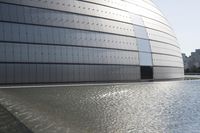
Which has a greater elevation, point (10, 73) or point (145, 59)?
point (145, 59)

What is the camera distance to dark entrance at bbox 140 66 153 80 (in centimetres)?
5055

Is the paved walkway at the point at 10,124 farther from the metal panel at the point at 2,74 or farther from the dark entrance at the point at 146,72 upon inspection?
the dark entrance at the point at 146,72

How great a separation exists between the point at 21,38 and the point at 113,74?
13.6 m

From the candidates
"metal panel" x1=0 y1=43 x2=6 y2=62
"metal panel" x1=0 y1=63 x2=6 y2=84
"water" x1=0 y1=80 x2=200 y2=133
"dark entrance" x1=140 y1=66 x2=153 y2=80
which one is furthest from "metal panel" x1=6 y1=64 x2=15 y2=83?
"dark entrance" x1=140 y1=66 x2=153 y2=80

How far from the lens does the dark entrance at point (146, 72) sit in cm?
5055

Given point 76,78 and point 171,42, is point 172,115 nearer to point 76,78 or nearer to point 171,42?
point 76,78

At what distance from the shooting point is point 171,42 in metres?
65.3

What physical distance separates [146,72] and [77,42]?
1459 cm

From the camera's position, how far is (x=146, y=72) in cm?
5153

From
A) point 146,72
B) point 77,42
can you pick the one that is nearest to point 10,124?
point 77,42

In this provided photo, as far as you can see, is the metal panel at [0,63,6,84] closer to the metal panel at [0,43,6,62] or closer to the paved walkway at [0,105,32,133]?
the metal panel at [0,43,6,62]

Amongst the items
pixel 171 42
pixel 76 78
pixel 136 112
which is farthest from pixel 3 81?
pixel 171 42

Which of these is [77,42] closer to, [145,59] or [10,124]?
[145,59]

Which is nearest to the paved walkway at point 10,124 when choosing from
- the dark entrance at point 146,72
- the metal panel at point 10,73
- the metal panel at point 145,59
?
the metal panel at point 10,73
